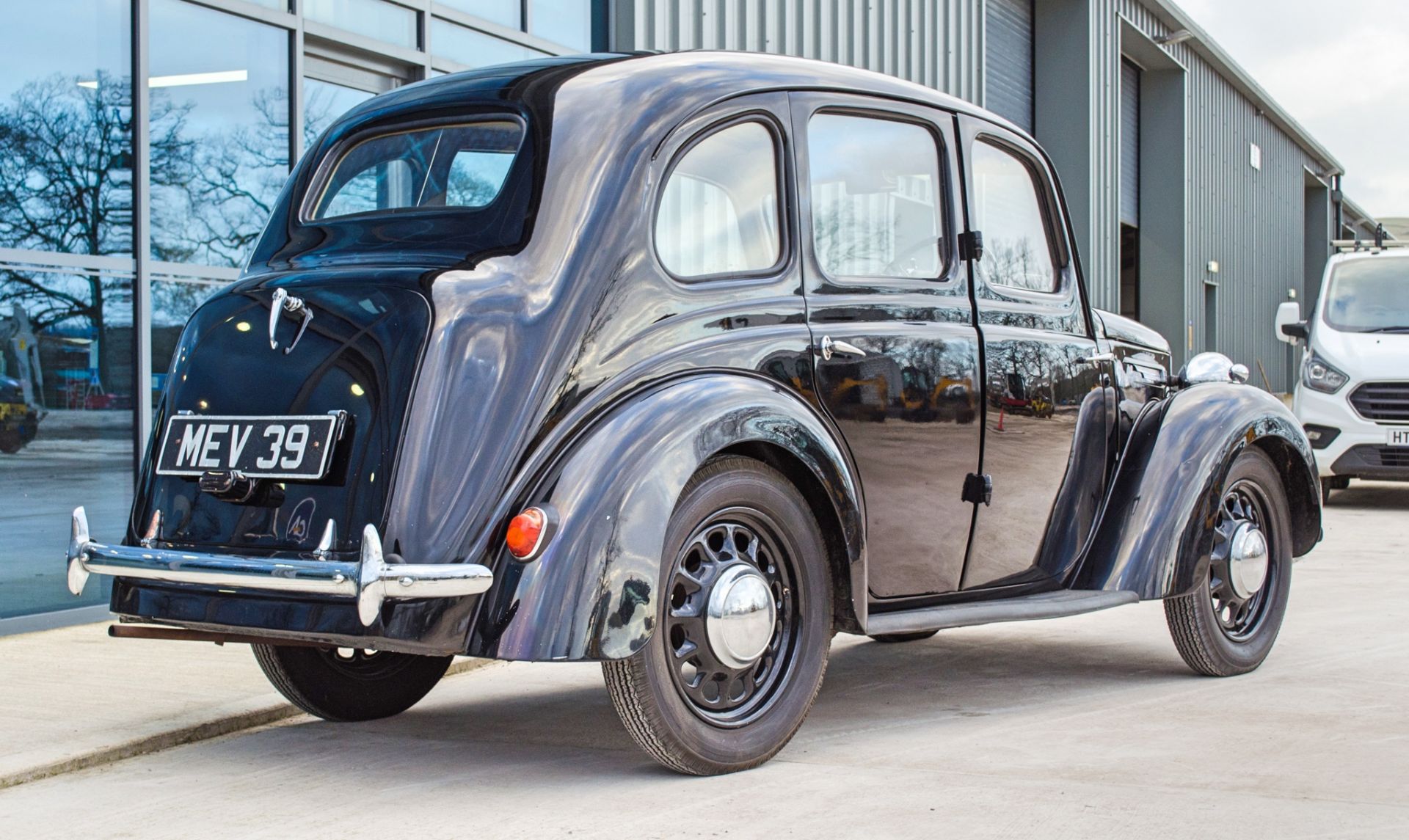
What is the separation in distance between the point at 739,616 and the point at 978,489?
1.37 metres

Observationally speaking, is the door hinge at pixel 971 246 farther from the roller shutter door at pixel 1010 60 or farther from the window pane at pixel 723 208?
the roller shutter door at pixel 1010 60

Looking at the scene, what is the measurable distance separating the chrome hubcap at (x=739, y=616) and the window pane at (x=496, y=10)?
6.94 m

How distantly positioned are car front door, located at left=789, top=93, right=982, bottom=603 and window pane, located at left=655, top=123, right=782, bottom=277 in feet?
0.44

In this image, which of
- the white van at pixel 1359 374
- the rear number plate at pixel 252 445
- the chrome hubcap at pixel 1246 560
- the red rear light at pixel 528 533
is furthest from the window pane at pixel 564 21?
the red rear light at pixel 528 533

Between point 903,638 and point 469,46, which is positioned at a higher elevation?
point 469,46

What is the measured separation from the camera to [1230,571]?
607cm

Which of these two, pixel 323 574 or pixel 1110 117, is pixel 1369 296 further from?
pixel 323 574

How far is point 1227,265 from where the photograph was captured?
105 ft

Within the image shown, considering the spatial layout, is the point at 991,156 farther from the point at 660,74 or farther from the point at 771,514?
the point at 771,514

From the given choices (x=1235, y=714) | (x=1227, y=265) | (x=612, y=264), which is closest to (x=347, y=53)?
(x=612, y=264)

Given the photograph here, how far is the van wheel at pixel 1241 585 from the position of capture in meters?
5.99

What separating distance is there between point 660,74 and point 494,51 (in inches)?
A: 247

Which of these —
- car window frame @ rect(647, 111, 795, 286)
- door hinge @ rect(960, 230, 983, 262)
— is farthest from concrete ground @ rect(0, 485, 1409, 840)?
door hinge @ rect(960, 230, 983, 262)

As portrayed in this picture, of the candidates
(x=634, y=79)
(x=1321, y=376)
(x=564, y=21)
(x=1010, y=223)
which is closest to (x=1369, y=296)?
(x=1321, y=376)
